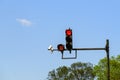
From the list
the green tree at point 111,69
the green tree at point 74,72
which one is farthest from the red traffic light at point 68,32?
the green tree at point 74,72

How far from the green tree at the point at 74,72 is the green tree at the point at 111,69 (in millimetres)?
35721

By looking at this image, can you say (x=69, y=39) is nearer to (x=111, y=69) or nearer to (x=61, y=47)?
(x=61, y=47)

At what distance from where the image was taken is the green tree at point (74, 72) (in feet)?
463

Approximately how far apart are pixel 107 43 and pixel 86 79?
11201 centimetres

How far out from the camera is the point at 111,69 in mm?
101312

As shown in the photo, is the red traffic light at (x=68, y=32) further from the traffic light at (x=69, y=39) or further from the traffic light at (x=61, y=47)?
the traffic light at (x=61, y=47)

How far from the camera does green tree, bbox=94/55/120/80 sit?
100594 mm

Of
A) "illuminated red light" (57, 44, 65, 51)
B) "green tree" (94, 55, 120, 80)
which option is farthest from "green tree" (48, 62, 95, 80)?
"illuminated red light" (57, 44, 65, 51)

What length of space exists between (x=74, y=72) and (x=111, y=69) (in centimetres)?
4025

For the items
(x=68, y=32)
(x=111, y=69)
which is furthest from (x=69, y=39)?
(x=111, y=69)

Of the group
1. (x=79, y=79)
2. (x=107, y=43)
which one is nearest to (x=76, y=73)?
(x=79, y=79)

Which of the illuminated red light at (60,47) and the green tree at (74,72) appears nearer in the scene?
the illuminated red light at (60,47)

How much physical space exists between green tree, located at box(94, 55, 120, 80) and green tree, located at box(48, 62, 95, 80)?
3572cm

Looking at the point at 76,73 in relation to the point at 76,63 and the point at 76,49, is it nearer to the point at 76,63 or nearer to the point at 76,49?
the point at 76,63
